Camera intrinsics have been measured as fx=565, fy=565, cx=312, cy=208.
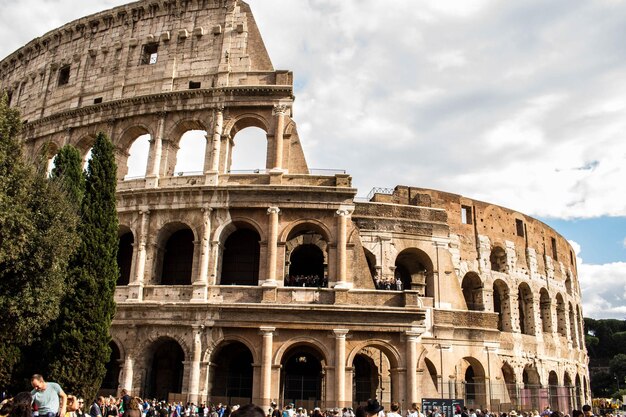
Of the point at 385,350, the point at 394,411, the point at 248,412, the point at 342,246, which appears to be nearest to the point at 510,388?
the point at 385,350

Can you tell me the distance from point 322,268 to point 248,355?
4.80 m

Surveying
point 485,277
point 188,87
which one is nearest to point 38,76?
point 188,87

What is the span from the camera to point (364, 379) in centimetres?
2209

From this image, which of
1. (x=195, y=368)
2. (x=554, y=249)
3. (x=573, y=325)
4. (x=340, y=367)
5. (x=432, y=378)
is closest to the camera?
(x=340, y=367)

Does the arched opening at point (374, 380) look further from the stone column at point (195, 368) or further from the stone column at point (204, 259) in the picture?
the stone column at point (204, 259)

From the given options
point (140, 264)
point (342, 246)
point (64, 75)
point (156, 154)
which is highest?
point (64, 75)

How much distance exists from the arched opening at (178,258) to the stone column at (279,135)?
458cm

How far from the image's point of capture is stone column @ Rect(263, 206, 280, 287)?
20.4m

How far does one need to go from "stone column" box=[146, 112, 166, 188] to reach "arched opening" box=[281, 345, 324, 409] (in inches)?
340

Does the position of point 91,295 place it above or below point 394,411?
above

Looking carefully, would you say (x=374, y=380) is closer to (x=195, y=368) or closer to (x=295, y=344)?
(x=295, y=344)

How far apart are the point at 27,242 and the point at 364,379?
43.4 ft

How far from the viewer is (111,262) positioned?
17734mm

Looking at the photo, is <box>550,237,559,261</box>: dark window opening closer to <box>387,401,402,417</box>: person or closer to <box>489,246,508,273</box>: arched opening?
<box>489,246,508,273</box>: arched opening
